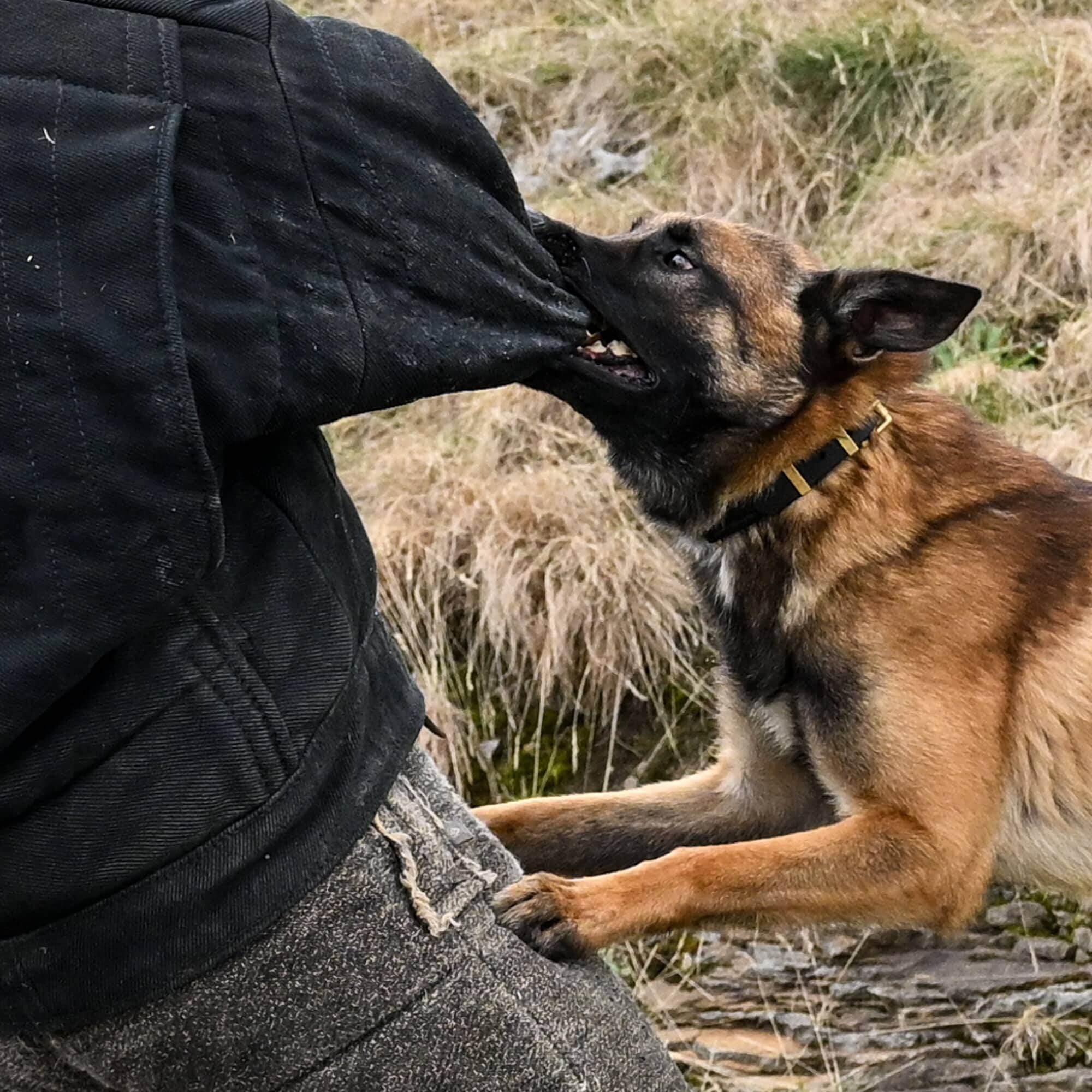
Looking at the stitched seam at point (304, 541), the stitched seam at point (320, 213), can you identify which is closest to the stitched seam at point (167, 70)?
the stitched seam at point (320, 213)

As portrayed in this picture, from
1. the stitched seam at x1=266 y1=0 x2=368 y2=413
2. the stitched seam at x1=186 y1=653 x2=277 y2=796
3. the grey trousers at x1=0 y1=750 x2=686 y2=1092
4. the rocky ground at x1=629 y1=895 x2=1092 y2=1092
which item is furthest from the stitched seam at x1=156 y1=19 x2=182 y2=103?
the rocky ground at x1=629 y1=895 x2=1092 y2=1092

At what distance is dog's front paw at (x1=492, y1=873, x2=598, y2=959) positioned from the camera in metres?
1.74

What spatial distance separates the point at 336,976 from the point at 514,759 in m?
2.51

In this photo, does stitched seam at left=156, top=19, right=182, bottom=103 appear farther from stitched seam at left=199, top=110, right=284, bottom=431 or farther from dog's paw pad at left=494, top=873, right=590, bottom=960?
dog's paw pad at left=494, top=873, right=590, bottom=960

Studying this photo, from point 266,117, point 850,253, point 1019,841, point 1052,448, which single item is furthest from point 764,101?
point 266,117

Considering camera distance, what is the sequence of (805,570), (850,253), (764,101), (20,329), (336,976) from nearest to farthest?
1. (20,329)
2. (336,976)
3. (805,570)
4. (850,253)
5. (764,101)

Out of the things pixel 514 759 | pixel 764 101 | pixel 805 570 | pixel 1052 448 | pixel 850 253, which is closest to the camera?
pixel 805 570

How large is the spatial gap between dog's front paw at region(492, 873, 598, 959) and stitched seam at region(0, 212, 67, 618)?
68 centimetres

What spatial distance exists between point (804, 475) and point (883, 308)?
394 mm

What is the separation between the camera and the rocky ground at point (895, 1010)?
310 cm

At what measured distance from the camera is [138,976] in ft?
4.42

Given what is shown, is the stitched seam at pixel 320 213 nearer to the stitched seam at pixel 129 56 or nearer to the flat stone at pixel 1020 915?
the stitched seam at pixel 129 56

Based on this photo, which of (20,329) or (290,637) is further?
(290,637)

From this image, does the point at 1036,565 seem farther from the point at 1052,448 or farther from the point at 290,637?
the point at 290,637
